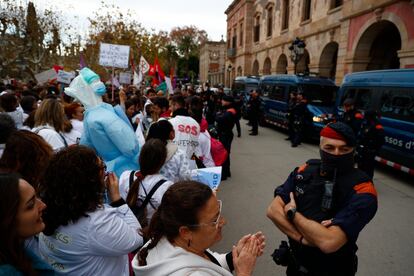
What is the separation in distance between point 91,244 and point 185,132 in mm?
2664

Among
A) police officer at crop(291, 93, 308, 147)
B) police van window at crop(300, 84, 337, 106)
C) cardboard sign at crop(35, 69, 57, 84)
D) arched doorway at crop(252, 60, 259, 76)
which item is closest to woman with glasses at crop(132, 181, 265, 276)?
police officer at crop(291, 93, 308, 147)

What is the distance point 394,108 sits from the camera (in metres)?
7.40

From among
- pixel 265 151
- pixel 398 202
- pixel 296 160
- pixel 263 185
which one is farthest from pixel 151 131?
pixel 265 151

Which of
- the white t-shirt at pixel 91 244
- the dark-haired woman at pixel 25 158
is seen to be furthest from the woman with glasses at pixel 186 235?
the dark-haired woman at pixel 25 158

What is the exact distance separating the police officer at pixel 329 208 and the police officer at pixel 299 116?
9128 mm

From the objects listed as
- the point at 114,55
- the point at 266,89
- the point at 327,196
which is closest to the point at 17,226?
the point at 327,196

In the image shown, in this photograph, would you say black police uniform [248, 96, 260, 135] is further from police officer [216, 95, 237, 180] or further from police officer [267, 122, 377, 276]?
police officer [267, 122, 377, 276]

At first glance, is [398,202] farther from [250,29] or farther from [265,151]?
[250,29]

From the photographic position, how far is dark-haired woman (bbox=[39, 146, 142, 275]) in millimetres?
1706

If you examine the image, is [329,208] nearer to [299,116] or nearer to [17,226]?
[17,226]

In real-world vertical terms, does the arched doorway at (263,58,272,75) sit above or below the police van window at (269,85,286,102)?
above

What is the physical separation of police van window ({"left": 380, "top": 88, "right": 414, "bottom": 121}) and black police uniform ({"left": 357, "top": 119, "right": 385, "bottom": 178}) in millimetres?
1556

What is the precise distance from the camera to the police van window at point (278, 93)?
1348 cm

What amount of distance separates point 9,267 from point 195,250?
79cm
